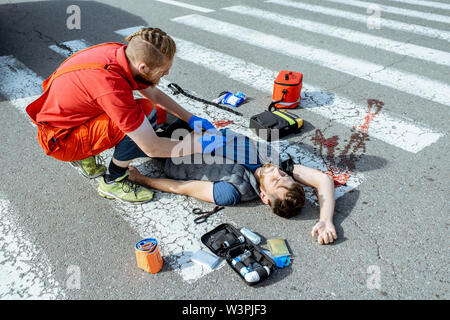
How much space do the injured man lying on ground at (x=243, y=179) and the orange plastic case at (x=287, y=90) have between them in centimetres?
123

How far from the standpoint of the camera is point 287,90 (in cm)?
433

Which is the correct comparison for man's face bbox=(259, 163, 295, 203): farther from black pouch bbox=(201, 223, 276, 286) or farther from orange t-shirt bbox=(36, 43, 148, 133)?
orange t-shirt bbox=(36, 43, 148, 133)

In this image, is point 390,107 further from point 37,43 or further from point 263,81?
point 37,43

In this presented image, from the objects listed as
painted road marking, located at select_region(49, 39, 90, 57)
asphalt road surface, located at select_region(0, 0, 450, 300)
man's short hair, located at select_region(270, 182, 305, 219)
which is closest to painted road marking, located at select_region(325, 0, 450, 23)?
asphalt road surface, located at select_region(0, 0, 450, 300)

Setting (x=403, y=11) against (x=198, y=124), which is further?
(x=403, y=11)

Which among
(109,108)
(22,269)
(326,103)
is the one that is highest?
(109,108)

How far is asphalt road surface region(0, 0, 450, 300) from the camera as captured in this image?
2.49 meters

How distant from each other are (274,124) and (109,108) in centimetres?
192

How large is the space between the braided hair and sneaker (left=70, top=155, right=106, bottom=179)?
1.13 m

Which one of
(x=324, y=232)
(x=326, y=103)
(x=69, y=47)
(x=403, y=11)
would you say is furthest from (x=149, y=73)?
(x=403, y=11)

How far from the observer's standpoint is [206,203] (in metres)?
3.15

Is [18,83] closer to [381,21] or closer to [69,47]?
[69,47]

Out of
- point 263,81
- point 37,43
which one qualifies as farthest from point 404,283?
point 37,43

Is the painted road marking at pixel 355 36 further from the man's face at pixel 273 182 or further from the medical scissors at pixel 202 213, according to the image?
the medical scissors at pixel 202 213
